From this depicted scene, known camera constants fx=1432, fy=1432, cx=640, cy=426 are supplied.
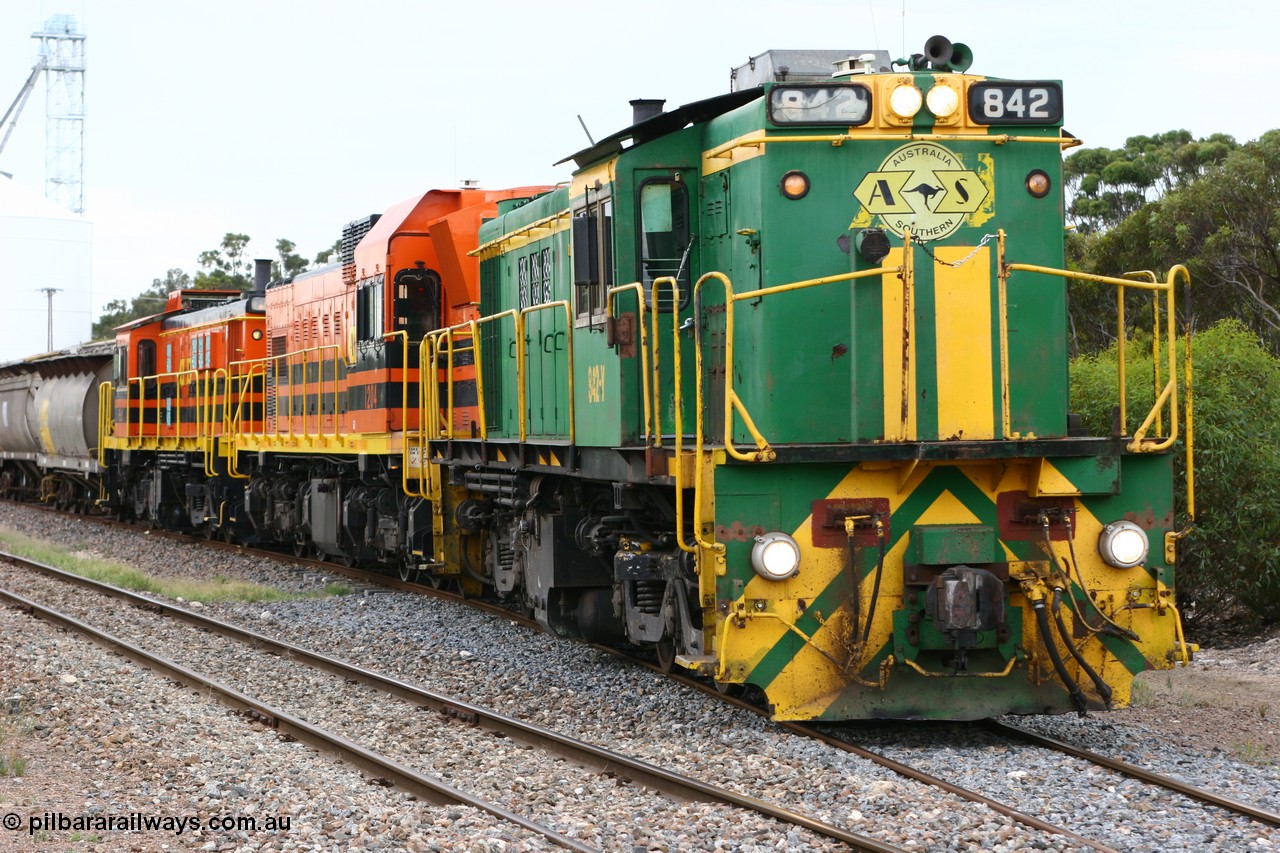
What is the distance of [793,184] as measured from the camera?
7.50 meters

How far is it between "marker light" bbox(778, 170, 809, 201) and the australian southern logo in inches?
11.2

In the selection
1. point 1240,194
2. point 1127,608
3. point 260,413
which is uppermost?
point 1240,194

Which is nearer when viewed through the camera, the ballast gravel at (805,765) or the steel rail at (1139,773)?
the ballast gravel at (805,765)

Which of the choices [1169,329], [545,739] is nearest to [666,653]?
[545,739]

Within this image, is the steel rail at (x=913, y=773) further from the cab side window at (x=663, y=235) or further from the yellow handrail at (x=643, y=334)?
the cab side window at (x=663, y=235)

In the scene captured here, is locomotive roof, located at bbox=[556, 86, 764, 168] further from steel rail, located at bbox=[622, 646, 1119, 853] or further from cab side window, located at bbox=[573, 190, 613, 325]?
steel rail, located at bbox=[622, 646, 1119, 853]

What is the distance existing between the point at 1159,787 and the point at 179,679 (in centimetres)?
662

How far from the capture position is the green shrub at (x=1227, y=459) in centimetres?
1176

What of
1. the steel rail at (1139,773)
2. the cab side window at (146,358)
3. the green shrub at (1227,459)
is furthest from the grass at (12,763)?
the cab side window at (146,358)

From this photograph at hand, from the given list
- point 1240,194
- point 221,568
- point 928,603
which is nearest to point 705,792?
point 928,603

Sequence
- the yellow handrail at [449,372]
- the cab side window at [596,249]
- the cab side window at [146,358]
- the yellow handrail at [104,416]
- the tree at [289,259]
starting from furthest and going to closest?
the tree at [289,259] → the yellow handrail at [104,416] → the cab side window at [146,358] → the yellow handrail at [449,372] → the cab side window at [596,249]

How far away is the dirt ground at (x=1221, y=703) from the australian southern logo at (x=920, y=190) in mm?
3082

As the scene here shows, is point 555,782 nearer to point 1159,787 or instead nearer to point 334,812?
point 334,812

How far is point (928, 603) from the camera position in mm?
7105
